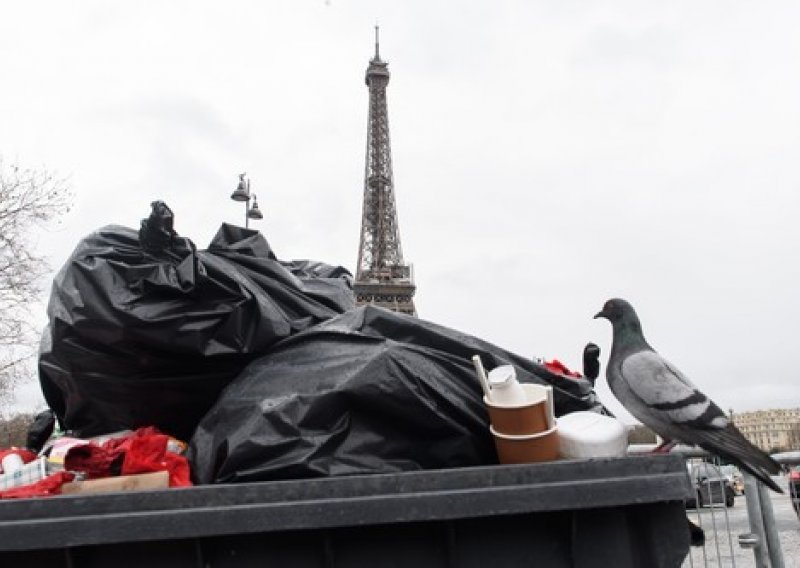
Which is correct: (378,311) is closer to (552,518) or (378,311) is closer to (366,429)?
(366,429)

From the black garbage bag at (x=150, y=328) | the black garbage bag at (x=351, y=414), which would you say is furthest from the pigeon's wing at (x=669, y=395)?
the black garbage bag at (x=150, y=328)

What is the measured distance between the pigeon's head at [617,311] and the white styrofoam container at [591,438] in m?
0.68

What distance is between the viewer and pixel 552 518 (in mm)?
1448

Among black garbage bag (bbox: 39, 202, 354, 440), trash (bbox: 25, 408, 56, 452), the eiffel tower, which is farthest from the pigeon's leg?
the eiffel tower

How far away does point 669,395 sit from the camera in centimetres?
203

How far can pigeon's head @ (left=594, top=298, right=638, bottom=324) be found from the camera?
2.34 m

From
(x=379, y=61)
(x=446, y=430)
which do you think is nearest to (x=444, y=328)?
(x=446, y=430)

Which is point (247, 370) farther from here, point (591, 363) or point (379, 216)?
point (379, 216)

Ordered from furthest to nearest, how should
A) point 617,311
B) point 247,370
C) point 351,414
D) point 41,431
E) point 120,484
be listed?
point 41,431
point 617,311
point 247,370
point 351,414
point 120,484

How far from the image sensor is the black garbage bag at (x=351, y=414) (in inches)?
66.7

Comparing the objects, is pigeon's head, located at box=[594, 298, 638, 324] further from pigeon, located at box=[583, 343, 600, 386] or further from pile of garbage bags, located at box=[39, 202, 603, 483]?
pigeon, located at box=[583, 343, 600, 386]

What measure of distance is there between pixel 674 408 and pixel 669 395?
42 millimetres

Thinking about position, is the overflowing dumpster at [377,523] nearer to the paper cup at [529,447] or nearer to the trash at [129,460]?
the paper cup at [529,447]

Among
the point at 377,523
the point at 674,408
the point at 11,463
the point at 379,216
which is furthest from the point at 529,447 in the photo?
the point at 379,216
